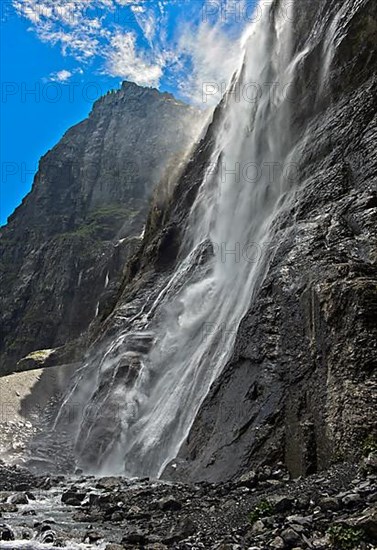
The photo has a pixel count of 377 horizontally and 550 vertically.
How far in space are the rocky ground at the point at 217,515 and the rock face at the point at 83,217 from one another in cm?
7098

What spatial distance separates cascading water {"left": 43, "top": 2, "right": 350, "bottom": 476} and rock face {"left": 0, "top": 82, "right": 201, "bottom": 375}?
4604 centimetres

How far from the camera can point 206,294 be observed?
107ft

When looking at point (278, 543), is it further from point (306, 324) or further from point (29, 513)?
point (306, 324)

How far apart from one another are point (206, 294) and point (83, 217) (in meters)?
116

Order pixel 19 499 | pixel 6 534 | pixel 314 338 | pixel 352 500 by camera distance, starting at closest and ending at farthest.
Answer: pixel 352 500, pixel 6 534, pixel 314 338, pixel 19 499

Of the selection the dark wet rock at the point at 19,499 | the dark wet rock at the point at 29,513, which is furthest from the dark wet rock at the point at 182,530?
the dark wet rock at the point at 19,499

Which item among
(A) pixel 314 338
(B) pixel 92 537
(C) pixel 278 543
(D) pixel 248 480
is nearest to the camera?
(C) pixel 278 543

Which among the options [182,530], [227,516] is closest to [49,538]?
[182,530]

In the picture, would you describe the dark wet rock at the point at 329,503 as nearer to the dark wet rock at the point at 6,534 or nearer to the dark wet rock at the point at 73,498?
the dark wet rock at the point at 6,534

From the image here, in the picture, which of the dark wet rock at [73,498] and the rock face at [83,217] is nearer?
the dark wet rock at [73,498]

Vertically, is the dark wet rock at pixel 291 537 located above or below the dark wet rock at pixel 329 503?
below

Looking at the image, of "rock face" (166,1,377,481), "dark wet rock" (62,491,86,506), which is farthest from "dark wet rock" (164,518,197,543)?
"dark wet rock" (62,491,86,506)

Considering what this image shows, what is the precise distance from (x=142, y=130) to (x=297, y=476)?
5895 inches

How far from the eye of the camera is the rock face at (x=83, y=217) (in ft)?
315
